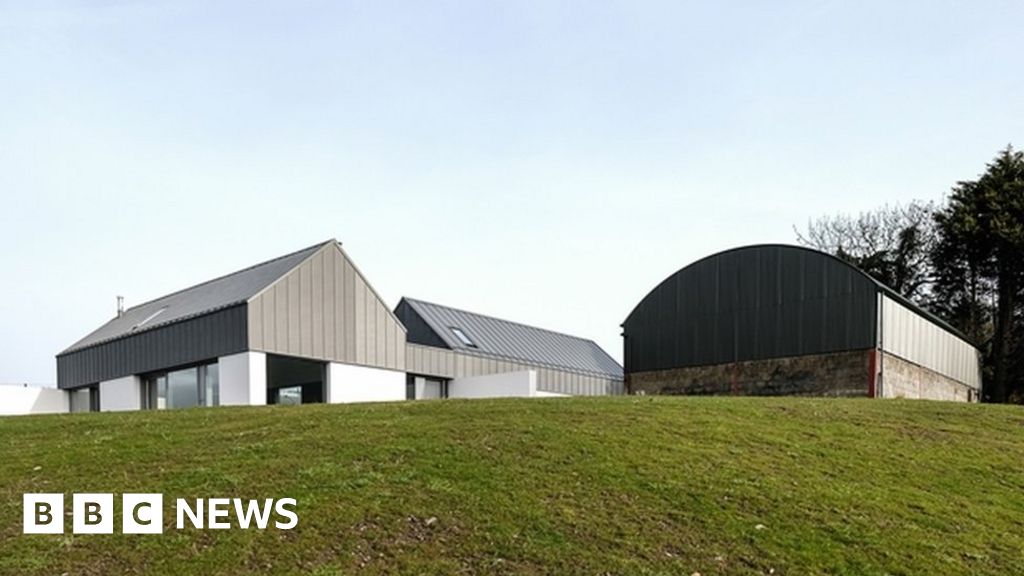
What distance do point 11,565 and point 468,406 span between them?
9.75 meters

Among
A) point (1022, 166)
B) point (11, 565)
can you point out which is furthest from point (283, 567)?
point (1022, 166)

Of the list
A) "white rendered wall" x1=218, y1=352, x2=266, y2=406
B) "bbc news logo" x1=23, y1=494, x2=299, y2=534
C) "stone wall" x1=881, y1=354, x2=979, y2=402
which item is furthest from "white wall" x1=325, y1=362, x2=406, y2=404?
"bbc news logo" x1=23, y1=494, x2=299, y2=534

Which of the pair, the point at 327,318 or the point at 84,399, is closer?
the point at 327,318

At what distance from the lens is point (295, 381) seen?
101ft

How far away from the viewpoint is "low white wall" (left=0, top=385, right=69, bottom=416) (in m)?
34.2

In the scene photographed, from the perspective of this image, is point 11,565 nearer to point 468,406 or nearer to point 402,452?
point 402,452

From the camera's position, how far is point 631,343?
35.7m

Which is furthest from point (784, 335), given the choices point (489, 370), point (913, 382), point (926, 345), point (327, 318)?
point (327, 318)

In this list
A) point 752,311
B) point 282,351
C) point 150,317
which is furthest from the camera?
point 150,317

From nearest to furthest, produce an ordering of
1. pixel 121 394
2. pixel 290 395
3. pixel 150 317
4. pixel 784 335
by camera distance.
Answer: pixel 784 335 < pixel 290 395 < pixel 121 394 < pixel 150 317

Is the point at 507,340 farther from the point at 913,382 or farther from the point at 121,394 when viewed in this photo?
the point at 913,382

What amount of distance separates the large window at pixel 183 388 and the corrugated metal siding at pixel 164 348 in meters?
0.42

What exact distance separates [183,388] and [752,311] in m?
19.0

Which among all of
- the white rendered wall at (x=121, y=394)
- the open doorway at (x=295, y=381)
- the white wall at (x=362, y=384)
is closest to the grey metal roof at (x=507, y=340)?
the white wall at (x=362, y=384)
